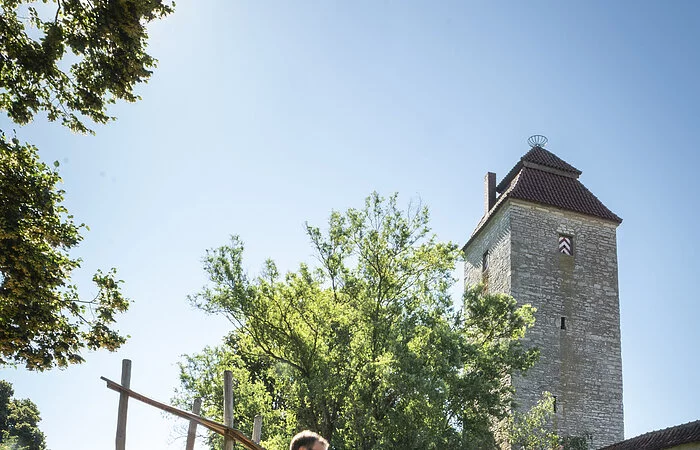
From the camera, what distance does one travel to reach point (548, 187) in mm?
26938

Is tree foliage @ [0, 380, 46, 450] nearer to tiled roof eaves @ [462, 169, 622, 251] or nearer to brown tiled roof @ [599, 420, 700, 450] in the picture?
tiled roof eaves @ [462, 169, 622, 251]

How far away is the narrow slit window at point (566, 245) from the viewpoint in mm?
25688

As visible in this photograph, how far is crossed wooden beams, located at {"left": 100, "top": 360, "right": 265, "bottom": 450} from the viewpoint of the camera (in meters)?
6.75

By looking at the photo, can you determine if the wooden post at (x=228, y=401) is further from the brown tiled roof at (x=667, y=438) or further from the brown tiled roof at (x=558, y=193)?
the brown tiled roof at (x=558, y=193)

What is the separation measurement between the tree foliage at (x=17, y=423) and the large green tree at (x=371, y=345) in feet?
76.9

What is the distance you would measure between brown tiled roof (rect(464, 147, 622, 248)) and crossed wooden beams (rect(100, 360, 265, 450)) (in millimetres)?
20175

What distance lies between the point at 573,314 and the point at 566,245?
276cm

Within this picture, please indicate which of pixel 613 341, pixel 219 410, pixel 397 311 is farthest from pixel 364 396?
pixel 613 341

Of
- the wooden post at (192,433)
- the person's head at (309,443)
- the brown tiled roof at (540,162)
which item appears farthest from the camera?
the brown tiled roof at (540,162)

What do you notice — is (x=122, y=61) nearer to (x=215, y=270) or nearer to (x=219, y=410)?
(x=215, y=270)

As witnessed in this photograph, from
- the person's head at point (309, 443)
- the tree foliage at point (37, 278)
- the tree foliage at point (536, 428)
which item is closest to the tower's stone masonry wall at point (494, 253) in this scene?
the tree foliage at point (536, 428)

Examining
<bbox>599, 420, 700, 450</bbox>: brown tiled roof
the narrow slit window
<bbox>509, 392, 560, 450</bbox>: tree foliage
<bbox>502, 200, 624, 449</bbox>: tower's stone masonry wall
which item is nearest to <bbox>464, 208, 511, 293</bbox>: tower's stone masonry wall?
<bbox>502, 200, 624, 449</bbox>: tower's stone masonry wall

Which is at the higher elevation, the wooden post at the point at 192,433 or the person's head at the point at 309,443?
the wooden post at the point at 192,433

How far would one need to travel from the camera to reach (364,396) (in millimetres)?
16656
